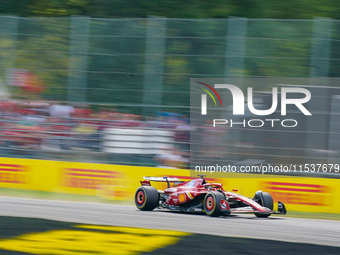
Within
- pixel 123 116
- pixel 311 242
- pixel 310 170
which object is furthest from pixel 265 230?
pixel 123 116

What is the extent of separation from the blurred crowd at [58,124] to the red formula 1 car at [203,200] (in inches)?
72.3

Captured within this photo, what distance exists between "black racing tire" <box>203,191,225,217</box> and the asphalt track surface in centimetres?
9

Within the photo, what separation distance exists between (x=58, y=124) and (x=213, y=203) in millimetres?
3989

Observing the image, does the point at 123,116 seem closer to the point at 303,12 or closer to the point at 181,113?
the point at 181,113

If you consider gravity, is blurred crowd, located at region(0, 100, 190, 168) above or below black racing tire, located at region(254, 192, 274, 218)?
above

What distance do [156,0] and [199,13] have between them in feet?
4.10

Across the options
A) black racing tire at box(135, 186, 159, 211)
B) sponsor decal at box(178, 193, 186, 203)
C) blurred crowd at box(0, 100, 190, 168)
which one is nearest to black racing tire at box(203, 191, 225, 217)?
sponsor decal at box(178, 193, 186, 203)

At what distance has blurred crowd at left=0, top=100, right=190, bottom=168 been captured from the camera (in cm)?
1047

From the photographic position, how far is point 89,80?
1084cm

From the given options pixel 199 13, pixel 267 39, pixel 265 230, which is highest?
pixel 199 13

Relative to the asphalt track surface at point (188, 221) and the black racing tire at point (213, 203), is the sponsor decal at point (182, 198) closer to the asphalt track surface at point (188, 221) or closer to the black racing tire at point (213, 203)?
the asphalt track surface at point (188, 221)

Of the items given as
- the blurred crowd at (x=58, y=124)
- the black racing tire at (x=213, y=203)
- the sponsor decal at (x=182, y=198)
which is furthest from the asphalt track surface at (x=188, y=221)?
the blurred crowd at (x=58, y=124)

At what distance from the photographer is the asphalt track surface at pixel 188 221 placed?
6.86m

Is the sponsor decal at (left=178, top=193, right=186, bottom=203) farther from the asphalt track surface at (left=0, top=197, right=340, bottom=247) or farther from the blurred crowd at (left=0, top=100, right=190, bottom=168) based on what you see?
the blurred crowd at (left=0, top=100, right=190, bottom=168)
